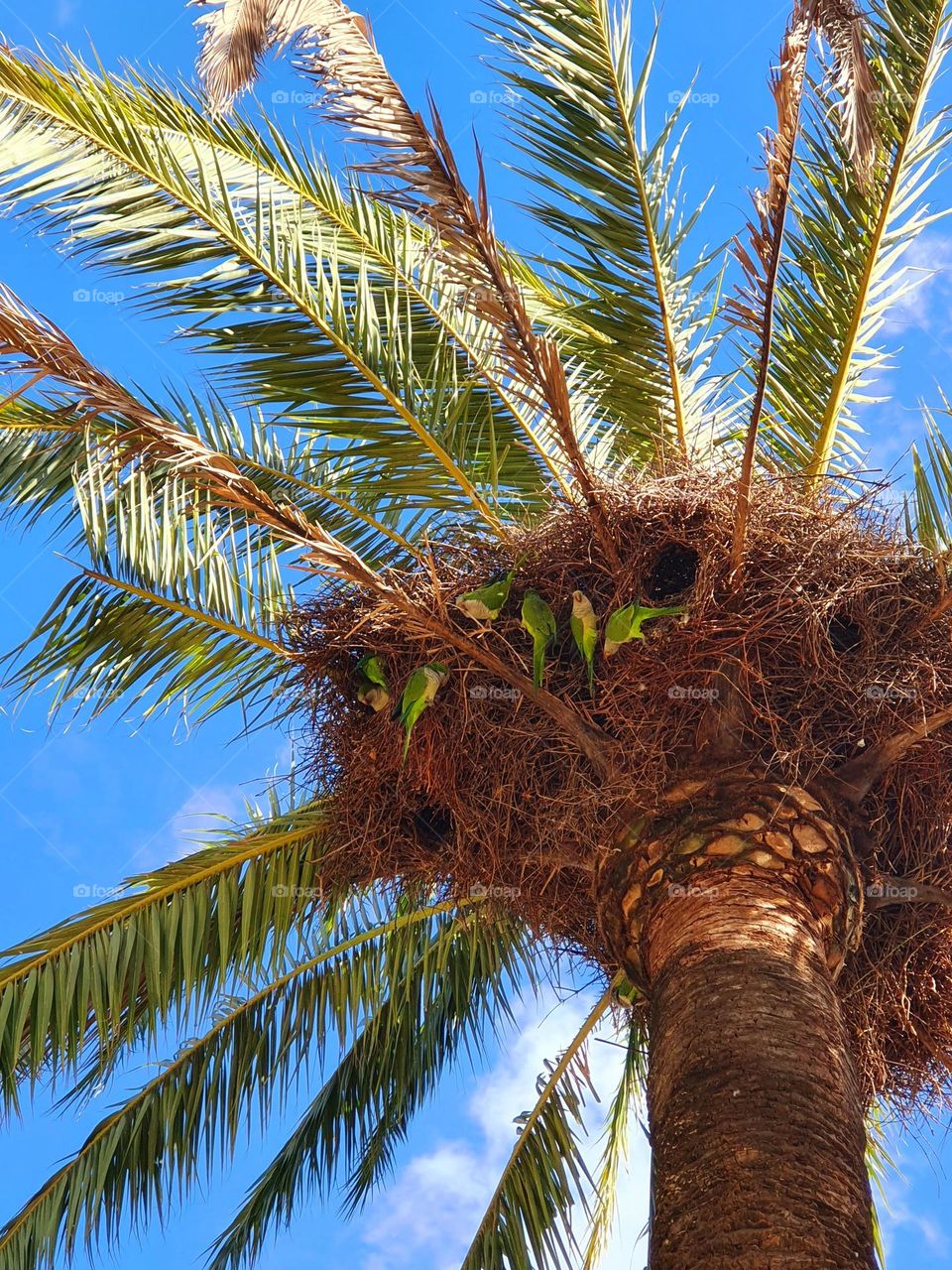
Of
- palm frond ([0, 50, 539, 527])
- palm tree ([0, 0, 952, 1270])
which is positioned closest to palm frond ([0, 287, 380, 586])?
palm tree ([0, 0, 952, 1270])

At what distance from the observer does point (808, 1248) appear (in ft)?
9.68

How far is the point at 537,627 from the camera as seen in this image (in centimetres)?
477

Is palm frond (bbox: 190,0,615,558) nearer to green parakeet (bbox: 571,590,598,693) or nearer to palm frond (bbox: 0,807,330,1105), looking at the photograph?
green parakeet (bbox: 571,590,598,693)

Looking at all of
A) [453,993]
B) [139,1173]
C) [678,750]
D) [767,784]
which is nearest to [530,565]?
[678,750]

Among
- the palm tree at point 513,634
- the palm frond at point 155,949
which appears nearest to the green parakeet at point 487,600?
the palm tree at point 513,634

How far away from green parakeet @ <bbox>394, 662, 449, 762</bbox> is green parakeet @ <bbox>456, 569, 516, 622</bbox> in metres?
0.23

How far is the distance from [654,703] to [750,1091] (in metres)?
1.54

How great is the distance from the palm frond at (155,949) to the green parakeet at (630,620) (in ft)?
5.62

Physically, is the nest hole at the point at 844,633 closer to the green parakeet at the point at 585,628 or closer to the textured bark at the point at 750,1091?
the green parakeet at the point at 585,628

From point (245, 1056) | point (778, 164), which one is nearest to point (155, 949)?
point (245, 1056)

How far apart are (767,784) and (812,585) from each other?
0.80 meters

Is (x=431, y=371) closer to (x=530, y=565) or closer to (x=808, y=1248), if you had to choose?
(x=530, y=565)

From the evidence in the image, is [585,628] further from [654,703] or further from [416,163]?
[416,163]

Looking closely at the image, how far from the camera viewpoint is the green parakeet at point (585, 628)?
476 centimetres
